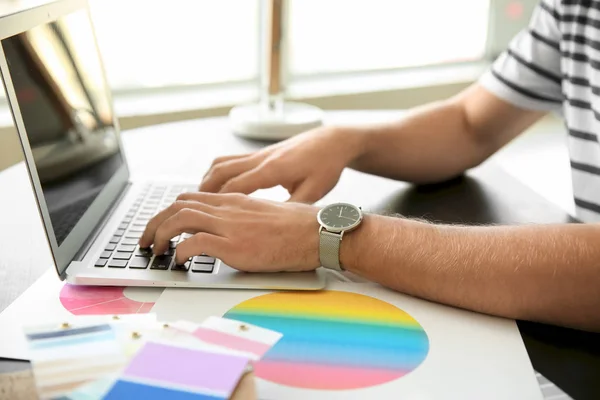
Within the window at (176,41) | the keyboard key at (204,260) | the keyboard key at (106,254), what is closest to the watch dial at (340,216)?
the keyboard key at (204,260)

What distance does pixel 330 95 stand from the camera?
2607mm

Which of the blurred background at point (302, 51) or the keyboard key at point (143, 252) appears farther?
the blurred background at point (302, 51)

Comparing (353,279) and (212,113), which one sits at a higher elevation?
(353,279)

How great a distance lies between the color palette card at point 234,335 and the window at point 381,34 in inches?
85.7

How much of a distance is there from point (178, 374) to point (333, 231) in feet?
1.07

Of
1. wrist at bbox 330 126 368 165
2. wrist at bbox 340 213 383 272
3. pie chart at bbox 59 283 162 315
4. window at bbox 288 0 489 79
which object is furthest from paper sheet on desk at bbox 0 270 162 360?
window at bbox 288 0 489 79

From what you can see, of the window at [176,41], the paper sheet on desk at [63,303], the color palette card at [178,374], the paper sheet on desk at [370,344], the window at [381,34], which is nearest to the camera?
the color palette card at [178,374]

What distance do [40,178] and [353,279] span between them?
37cm

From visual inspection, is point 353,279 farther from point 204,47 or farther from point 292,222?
point 204,47

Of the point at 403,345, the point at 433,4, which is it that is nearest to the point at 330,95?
the point at 433,4

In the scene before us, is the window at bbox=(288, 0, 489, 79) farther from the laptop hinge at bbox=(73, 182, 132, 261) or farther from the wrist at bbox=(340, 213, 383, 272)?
the wrist at bbox=(340, 213, 383, 272)

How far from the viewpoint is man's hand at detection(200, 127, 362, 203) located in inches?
38.2

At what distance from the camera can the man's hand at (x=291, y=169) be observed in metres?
0.97

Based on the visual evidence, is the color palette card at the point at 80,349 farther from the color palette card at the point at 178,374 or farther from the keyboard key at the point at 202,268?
the keyboard key at the point at 202,268
